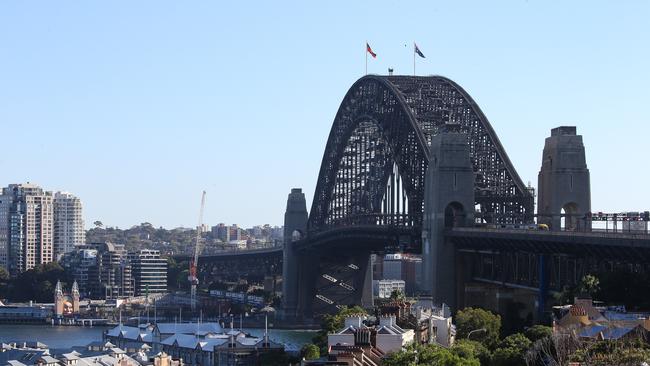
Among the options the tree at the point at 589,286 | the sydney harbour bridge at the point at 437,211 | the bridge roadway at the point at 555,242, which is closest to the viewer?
the tree at the point at 589,286

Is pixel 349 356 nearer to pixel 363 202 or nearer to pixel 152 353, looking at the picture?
pixel 152 353

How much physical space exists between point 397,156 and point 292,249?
120ft

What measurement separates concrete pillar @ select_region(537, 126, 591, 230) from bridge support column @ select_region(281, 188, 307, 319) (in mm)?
74074

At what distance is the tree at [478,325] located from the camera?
3388 inches

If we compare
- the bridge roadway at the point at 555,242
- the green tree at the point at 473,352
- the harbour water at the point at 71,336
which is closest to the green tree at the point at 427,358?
the green tree at the point at 473,352

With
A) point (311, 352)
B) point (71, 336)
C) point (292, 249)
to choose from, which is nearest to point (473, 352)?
point (311, 352)

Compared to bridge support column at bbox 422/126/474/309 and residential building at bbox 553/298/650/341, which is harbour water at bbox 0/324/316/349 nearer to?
bridge support column at bbox 422/126/474/309

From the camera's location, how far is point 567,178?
110375mm

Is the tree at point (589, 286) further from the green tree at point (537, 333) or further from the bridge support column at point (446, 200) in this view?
the bridge support column at point (446, 200)

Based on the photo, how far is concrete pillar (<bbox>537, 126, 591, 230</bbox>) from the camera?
4345 inches

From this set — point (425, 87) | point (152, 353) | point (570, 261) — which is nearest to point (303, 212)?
point (425, 87)

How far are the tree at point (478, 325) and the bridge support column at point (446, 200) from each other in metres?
25.9

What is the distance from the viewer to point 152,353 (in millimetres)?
132000

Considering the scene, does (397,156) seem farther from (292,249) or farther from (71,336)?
(71,336)
